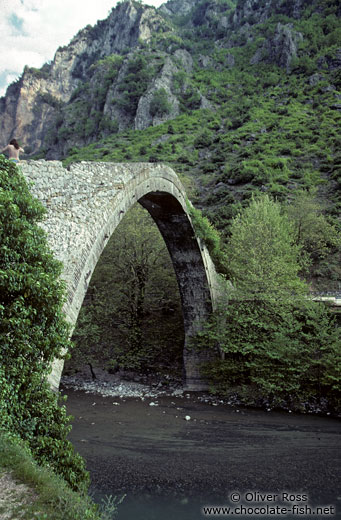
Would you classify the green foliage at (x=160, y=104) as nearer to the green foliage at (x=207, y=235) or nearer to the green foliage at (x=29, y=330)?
the green foliage at (x=207, y=235)

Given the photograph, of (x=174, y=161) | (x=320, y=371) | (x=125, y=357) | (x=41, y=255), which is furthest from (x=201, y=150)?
(x=41, y=255)

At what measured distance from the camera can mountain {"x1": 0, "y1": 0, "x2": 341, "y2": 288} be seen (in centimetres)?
3328

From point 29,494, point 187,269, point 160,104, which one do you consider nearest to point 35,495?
point 29,494

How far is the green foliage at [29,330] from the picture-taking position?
454 centimetres

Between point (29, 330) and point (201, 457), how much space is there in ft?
21.2

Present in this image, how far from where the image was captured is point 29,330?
15.8ft

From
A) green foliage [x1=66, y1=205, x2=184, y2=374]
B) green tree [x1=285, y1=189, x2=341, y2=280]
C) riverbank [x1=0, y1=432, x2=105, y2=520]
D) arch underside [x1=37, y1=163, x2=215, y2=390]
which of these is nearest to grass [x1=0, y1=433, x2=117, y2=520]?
riverbank [x1=0, y1=432, x2=105, y2=520]

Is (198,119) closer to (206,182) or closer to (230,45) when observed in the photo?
(206,182)

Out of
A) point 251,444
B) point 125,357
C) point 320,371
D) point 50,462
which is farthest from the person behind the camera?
point 125,357

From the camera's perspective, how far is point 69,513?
328 centimetres

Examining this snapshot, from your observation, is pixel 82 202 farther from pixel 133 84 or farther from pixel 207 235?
pixel 133 84

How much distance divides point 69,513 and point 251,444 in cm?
783

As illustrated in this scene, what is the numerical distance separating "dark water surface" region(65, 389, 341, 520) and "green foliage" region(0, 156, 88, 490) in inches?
119

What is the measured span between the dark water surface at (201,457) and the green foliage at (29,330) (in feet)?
9.92
